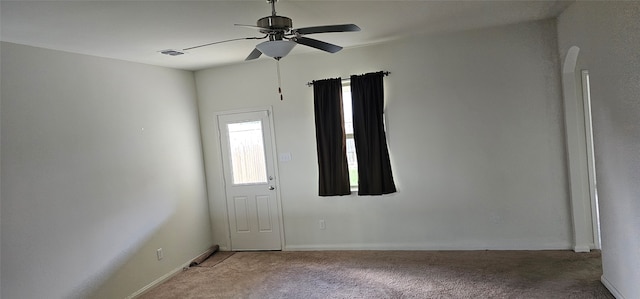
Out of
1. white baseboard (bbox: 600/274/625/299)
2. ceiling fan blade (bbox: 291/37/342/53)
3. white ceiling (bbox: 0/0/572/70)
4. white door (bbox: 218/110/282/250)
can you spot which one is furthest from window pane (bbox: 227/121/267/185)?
white baseboard (bbox: 600/274/625/299)

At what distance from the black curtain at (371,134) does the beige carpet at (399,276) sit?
871 mm

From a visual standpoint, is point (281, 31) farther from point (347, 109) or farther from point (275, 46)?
point (347, 109)

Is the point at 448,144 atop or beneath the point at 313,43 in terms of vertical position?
beneath

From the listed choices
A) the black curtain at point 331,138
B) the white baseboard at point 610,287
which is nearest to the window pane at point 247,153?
the black curtain at point 331,138

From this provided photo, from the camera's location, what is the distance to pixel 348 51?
4.88m

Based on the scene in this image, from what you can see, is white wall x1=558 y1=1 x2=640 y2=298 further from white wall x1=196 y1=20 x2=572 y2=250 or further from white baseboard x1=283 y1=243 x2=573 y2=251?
white baseboard x1=283 y1=243 x2=573 y2=251

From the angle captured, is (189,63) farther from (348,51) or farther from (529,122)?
(529,122)

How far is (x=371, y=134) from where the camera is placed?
479cm

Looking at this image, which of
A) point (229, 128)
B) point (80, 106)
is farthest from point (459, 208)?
point (80, 106)

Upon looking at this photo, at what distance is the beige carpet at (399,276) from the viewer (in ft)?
11.7

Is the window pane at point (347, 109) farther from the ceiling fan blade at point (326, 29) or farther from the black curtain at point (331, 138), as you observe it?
the ceiling fan blade at point (326, 29)

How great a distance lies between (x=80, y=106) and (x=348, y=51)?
2.95 m

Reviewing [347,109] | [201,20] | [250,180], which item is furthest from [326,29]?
[250,180]

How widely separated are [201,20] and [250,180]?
8.75 ft
